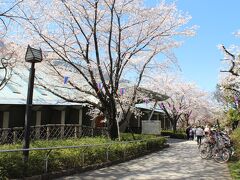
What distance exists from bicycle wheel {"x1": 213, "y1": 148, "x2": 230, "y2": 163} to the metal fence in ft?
25.9

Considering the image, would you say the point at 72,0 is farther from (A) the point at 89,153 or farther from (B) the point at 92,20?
(A) the point at 89,153

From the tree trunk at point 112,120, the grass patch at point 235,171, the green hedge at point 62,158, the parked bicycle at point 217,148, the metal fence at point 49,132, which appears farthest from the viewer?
the tree trunk at point 112,120

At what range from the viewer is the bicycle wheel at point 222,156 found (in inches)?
560

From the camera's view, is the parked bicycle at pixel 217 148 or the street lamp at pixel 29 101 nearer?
the street lamp at pixel 29 101

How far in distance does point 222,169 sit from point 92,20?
29.2 feet

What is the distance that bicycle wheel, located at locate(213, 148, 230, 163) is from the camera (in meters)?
14.2

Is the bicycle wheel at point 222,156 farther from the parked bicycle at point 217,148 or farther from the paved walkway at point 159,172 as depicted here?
the paved walkway at point 159,172

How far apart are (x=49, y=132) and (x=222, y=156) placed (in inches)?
342

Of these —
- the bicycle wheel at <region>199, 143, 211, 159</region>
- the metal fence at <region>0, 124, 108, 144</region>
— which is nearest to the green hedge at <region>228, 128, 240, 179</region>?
the bicycle wheel at <region>199, 143, 211, 159</region>

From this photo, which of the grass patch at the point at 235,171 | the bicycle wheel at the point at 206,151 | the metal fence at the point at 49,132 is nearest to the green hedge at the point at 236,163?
the grass patch at the point at 235,171

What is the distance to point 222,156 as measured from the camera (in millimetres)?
14406

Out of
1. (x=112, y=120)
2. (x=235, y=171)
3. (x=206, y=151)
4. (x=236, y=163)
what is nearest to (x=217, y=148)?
(x=206, y=151)

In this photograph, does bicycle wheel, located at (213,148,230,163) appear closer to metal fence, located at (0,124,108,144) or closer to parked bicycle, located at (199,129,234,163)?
parked bicycle, located at (199,129,234,163)

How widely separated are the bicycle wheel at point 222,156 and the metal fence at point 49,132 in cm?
791
